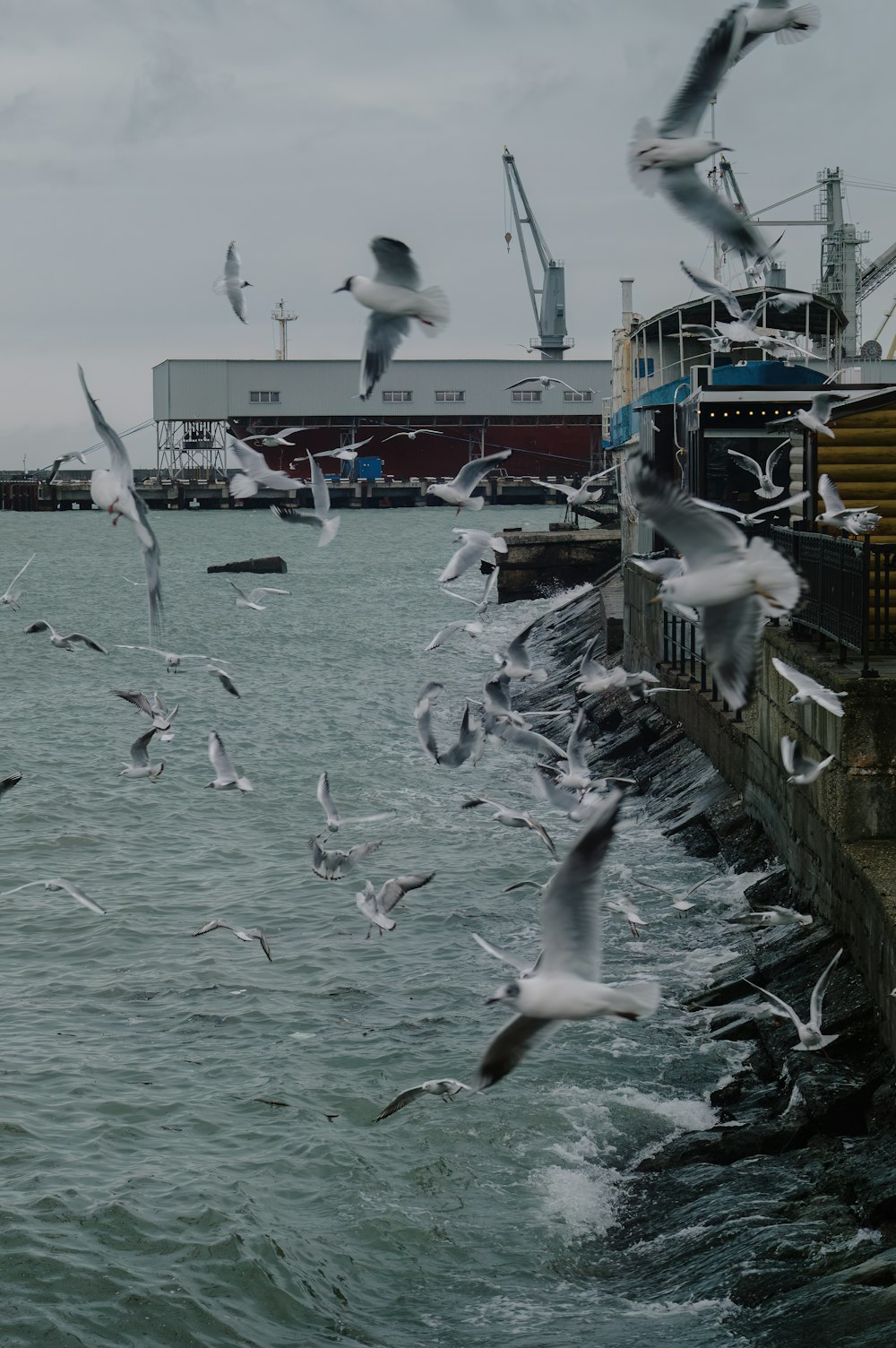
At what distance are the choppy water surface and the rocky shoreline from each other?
25 centimetres


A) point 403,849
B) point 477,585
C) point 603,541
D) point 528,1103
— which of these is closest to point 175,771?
point 403,849

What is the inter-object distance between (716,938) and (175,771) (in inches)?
457

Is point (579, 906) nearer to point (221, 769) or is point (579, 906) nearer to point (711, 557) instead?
point (711, 557)

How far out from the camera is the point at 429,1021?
12570mm

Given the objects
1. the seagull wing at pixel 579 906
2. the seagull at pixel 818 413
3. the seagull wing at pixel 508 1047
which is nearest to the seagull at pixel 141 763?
the seagull at pixel 818 413

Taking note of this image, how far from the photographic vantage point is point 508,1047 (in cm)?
554

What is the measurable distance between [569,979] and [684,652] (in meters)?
15.6

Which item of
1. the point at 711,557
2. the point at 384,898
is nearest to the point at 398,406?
the point at 384,898

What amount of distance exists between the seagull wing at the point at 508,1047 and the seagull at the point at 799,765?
16.2 ft

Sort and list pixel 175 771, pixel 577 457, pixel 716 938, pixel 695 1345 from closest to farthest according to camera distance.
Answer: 1. pixel 695 1345
2. pixel 716 938
3. pixel 175 771
4. pixel 577 457

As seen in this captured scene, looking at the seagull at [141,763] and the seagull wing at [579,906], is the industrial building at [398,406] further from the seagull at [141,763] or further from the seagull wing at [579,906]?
the seagull wing at [579,906]

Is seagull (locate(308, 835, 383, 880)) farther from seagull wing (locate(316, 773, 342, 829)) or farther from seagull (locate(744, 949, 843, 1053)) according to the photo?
seagull (locate(744, 949, 843, 1053))

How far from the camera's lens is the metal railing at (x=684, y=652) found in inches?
772

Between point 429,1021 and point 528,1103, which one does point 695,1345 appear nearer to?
point 528,1103
